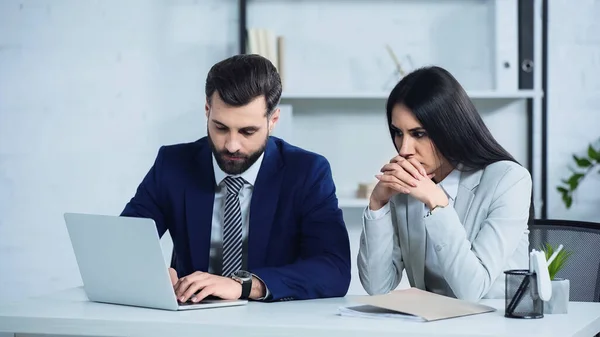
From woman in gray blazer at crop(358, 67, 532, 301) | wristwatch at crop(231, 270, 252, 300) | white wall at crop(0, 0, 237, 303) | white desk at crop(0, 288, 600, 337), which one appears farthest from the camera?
white wall at crop(0, 0, 237, 303)

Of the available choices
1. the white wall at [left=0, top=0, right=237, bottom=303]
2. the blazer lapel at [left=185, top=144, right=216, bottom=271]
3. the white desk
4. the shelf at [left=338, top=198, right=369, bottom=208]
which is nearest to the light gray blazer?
the white desk

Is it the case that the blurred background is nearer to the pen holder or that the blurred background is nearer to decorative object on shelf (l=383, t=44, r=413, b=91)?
decorative object on shelf (l=383, t=44, r=413, b=91)

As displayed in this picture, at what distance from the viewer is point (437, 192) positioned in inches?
76.9

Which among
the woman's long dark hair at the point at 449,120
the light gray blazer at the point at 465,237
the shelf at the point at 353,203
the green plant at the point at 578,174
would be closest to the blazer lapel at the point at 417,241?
the light gray blazer at the point at 465,237

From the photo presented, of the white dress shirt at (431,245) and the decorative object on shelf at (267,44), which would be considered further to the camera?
the decorative object on shelf at (267,44)

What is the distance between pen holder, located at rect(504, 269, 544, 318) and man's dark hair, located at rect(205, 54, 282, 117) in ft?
2.45

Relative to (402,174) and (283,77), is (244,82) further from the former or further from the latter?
(283,77)

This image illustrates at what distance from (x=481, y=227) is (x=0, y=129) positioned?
2.24m

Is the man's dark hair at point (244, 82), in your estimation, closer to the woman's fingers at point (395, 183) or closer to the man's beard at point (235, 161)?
the man's beard at point (235, 161)

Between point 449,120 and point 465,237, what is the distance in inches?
11.2

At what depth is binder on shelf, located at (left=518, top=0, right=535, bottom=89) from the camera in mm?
3441

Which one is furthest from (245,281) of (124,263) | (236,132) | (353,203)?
(353,203)

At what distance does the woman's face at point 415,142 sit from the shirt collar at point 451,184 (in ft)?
0.16

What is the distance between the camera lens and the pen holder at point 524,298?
164 cm
